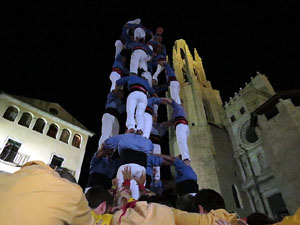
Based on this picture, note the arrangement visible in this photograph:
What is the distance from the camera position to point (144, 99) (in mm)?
6578

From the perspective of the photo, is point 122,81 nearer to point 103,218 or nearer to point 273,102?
point 103,218

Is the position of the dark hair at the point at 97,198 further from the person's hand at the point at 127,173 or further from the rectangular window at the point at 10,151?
the rectangular window at the point at 10,151

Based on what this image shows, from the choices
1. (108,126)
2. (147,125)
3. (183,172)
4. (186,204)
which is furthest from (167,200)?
(108,126)

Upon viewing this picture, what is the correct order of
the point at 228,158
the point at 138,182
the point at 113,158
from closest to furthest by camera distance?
the point at 138,182 < the point at 113,158 < the point at 228,158

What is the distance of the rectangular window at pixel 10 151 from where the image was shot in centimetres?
1470

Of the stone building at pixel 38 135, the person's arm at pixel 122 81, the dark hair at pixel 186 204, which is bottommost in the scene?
the dark hair at pixel 186 204

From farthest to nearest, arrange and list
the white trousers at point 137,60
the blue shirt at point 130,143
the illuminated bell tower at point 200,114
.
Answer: the illuminated bell tower at point 200,114 < the white trousers at point 137,60 < the blue shirt at point 130,143

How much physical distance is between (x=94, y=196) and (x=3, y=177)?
1570 millimetres

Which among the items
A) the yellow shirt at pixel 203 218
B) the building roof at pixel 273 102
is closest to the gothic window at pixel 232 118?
the building roof at pixel 273 102

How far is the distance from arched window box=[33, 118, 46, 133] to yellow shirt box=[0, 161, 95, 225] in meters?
18.6

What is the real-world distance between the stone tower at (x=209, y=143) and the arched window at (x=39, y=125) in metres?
16.8

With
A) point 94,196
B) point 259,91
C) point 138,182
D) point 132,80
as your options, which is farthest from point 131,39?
point 259,91

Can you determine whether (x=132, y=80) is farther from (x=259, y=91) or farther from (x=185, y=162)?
(x=259, y=91)

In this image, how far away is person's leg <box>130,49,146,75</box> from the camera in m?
7.75
